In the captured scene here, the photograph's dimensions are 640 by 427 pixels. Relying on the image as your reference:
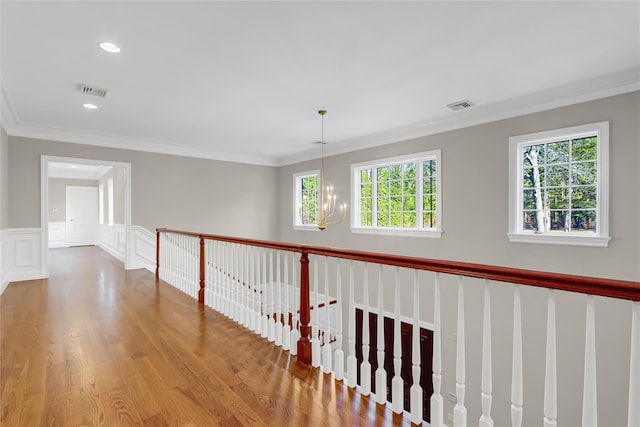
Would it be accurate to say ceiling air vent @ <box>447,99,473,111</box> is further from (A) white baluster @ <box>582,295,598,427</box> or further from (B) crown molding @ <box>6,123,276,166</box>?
(B) crown molding @ <box>6,123,276,166</box>

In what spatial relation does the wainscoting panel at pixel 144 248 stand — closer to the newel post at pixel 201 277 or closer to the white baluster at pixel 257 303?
the newel post at pixel 201 277

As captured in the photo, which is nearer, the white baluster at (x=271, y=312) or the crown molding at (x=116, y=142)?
the white baluster at (x=271, y=312)

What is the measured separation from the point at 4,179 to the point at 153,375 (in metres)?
4.83

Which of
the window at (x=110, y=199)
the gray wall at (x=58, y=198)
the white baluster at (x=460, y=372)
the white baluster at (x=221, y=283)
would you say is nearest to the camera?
the white baluster at (x=460, y=372)

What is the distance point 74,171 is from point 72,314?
8.88 m

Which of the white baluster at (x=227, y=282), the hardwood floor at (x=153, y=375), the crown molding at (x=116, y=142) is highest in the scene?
the crown molding at (x=116, y=142)

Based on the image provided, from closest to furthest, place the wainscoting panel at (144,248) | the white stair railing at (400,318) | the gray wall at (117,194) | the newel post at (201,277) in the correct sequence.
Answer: the white stair railing at (400,318)
the newel post at (201,277)
the wainscoting panel at (144,248)
the gray wall at (117,194)

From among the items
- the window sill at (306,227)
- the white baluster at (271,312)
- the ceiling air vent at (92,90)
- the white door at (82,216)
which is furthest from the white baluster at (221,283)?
the white door at (82,216)

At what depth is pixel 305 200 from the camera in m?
7.87

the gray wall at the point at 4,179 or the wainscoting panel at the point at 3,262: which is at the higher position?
the gray wall at the point at 4,179

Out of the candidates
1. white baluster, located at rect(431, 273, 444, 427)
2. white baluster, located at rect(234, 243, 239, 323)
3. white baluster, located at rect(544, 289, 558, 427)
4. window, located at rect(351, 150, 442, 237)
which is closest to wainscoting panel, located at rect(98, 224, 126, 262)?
white baluster, located at rect(234, 243, 239, 323)

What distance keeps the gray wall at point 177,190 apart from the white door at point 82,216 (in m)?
6.25

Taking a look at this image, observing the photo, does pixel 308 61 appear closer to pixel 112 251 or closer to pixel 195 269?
pixel 195 269

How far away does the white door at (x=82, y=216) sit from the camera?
10508 mm
